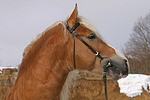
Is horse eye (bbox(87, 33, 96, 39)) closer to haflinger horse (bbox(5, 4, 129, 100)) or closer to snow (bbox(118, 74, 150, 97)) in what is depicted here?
haflinger horse (bbox(5, 4, 129, 100))

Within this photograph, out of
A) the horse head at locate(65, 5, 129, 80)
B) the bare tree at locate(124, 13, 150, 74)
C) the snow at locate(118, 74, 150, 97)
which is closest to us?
the horse head at locate(65, 5, 129, 80)

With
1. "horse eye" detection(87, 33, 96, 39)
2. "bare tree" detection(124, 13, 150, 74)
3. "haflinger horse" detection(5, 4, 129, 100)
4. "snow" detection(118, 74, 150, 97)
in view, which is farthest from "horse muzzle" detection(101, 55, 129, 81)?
"bare tree" detection(124, 13, 150, 74)

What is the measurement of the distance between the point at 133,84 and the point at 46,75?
684 centimetres

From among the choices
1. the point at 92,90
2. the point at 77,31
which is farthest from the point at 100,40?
the point at 92,90

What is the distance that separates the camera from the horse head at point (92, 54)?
5.98ft

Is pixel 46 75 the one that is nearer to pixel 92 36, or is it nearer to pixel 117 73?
pixel 92 36

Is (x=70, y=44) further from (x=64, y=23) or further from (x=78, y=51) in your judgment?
(x=64, y=23)

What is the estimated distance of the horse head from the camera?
1.82 metres

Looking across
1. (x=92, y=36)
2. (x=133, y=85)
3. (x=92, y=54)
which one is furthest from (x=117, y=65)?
(x=133, y=85)

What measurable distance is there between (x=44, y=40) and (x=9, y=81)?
2750 millimetres

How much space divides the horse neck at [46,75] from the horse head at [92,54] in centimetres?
15

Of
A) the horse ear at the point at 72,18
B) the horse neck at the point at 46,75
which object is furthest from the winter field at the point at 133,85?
the horse ear at the point at 72,18

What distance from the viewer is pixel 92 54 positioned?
1827 millimetres

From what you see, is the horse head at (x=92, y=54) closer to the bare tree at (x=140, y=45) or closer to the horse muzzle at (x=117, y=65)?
the horse muzzle at (x=117, y=65)
